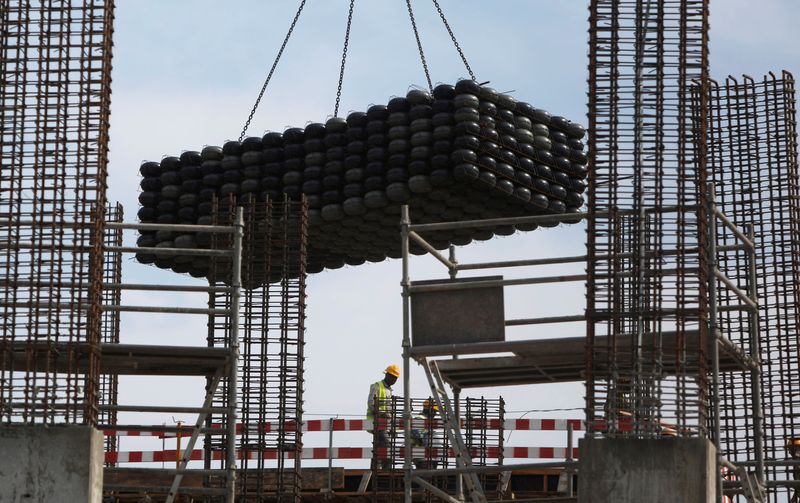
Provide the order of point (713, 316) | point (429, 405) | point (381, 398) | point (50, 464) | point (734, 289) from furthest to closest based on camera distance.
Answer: point (381, 398) < point (429, 405) < point (734, 289) < point (713, 316) < point (50, 464)

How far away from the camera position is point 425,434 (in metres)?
29.0

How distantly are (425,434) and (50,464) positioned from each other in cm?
1257

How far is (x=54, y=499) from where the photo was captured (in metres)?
16.9

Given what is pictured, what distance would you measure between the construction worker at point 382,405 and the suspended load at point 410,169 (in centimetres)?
338

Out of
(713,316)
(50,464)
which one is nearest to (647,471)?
(713,316)

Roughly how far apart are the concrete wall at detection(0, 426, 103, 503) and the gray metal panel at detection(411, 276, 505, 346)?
13.0 ft

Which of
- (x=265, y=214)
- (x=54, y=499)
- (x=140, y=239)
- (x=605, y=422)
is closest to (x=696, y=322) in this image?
(x=605, y=422)

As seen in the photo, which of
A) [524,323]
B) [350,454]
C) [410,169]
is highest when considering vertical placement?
[410,169]

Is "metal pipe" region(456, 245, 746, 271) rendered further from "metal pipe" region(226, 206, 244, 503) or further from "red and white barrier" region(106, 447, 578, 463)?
"red and white barrier" region(106, 447, 578, 463)

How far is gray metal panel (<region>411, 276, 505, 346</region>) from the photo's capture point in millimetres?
19016

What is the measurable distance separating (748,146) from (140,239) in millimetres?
13427

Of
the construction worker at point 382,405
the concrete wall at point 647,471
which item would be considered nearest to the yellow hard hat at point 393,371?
Result: the construction worker at point 382,405

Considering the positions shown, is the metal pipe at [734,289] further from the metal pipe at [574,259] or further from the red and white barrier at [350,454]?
the red and white barrier at [350,454]

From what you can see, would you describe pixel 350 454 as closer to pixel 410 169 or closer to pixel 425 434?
pixel 425 434
